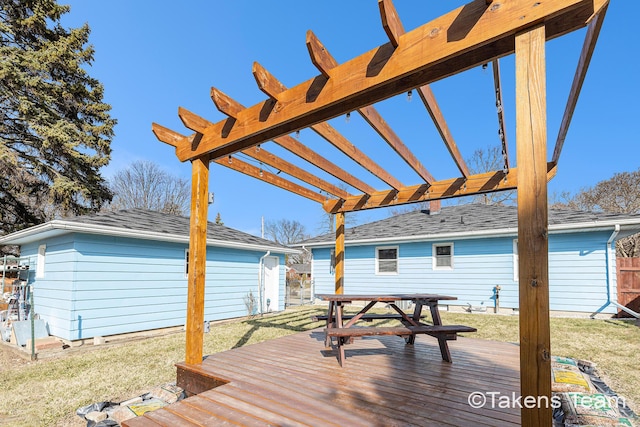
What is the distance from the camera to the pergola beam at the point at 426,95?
1792 mm

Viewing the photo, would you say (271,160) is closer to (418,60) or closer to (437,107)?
(437,107)

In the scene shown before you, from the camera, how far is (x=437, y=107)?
2949 mm

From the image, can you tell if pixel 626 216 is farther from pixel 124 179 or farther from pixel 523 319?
pixel 124 179

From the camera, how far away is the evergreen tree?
11.3 meters

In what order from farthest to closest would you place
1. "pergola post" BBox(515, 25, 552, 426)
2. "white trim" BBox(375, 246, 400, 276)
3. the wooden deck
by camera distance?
1. "white trim" BBox(375, 246, 400, 276)
2. the wooden deck
3. "pergola post" BBox(515, 25, 552, 426)

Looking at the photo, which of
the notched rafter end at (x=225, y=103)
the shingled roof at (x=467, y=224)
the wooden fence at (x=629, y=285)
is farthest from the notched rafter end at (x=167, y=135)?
the wooden fence at (x=629, y=285)

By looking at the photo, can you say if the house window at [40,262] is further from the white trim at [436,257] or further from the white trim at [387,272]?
the white trim at [436,257]

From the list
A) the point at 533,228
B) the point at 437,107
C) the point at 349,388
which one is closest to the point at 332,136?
the point at 437,107

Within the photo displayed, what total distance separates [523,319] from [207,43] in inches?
455

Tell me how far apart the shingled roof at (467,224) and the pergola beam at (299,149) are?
6.04m

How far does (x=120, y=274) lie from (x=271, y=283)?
5110mm

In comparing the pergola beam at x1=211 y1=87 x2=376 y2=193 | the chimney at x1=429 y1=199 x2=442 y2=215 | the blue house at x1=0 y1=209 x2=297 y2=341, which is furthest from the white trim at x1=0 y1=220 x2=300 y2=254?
the chimney at x1=429 y1=199 x2=442 y2=215

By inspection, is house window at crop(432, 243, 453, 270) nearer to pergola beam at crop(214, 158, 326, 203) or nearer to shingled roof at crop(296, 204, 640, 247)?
shingled roof at crop(296, 204, 640, 247)

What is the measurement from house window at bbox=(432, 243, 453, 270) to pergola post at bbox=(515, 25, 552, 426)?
9.97 meters
